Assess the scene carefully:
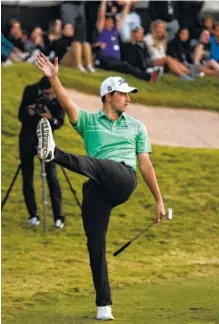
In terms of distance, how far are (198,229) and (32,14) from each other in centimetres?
827

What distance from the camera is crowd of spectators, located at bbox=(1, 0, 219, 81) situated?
21719 mm

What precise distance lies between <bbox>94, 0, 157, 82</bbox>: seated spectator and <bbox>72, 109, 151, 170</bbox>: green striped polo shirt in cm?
1013

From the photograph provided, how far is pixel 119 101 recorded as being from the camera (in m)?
10.8

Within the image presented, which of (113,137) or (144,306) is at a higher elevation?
(113,137)

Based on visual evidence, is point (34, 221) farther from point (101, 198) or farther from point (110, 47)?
point (101, 198)

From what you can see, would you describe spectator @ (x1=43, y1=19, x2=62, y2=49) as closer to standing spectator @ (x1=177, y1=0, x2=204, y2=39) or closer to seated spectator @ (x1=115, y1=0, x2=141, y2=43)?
seated spectator @ (x1=115, y1=0, x2=141, y2=43)

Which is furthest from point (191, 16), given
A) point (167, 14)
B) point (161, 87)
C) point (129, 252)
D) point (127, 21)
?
point (129, 252)

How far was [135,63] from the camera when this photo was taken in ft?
71.1

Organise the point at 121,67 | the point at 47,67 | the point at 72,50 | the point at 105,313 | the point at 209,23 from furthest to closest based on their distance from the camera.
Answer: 1. the point at 209,23
2. the point at 72,50
3. the point at 121,67
4. the point at 105,313
5. the point at 47,67

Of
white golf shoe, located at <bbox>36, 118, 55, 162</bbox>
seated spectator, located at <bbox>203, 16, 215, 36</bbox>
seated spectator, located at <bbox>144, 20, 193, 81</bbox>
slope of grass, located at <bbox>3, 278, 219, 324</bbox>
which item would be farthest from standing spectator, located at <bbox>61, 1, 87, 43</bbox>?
white golf shoe, located at <bbox>36, 118, 55, 162</bbox>

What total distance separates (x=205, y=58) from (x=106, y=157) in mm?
11933

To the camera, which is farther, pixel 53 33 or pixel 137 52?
pixel 53 33

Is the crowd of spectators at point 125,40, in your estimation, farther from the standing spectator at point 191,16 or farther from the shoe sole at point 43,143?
the shoe sole at point 43,143

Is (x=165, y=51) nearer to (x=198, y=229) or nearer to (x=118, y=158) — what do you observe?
(x=198, y=229)
